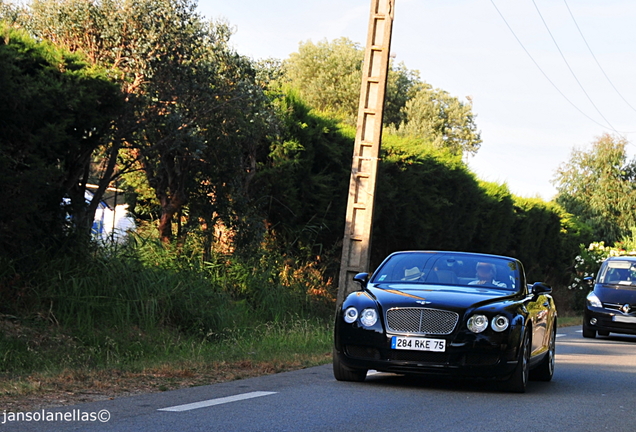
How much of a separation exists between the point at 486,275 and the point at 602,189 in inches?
2161

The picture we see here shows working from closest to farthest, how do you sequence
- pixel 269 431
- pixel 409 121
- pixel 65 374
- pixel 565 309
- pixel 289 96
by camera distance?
pixel 269 431, pixel 65 374, pixel 289 96, pixel 565 309, pixel 409 121

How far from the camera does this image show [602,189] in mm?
63062

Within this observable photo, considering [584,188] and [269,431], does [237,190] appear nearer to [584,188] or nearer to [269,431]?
[269,431]

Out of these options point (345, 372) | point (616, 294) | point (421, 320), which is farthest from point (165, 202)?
point (616, 294)

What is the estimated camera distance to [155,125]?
1495 centimetres

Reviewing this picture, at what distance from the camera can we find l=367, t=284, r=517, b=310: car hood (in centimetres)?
941

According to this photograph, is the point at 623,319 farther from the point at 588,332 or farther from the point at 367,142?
the point at 367,142

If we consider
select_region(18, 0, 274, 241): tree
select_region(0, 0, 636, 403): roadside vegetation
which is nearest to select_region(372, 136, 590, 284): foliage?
select_region(0, 0, 636, 403): roadside vegetation

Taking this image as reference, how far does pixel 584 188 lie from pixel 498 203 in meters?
35.3

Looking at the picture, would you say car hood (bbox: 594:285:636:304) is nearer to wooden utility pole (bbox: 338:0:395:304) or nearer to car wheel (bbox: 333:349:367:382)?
wooden utility pole (bbox: 338:0:395:304)

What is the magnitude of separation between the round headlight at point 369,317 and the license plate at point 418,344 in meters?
0.27

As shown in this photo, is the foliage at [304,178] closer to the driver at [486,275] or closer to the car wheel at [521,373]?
the driver at [486,275]

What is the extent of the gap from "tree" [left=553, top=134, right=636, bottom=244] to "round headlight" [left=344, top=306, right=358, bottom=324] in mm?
53713

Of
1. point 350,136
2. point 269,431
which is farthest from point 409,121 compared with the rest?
point 269,431
